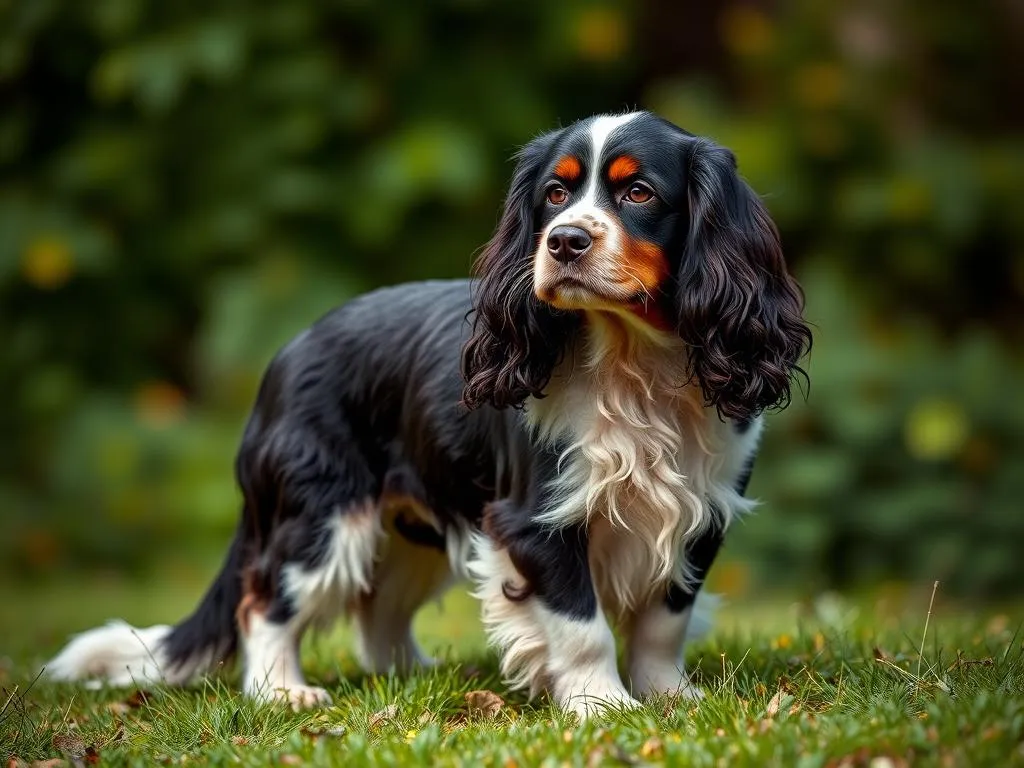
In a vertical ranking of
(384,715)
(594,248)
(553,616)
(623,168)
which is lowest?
(384,715)

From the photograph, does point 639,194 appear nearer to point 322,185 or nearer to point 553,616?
point 553,616

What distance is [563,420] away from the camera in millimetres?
4137

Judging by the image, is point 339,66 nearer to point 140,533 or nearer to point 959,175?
point 140,533

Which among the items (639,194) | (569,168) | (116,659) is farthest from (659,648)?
(116,659)

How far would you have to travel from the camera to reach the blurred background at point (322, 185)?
959 centimetres

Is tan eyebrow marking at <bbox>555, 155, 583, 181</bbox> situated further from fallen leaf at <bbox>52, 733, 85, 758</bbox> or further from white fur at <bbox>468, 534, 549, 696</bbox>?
fallen leaf at <bbox>52, 733, 85, 758</bbox>

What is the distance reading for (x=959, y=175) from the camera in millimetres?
9375

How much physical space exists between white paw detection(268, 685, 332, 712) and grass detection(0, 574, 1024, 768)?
0.29 ft

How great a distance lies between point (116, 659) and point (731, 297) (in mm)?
2876

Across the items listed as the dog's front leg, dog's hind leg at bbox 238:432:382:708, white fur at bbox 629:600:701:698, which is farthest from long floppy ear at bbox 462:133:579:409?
white fur at bbox 629:600:701:698

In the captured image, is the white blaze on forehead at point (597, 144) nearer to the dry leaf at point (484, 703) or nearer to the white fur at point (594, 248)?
the white fur at point (594, 248)

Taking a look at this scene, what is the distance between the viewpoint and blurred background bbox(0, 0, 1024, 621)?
959 centimetres

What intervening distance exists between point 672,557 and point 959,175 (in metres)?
6.21

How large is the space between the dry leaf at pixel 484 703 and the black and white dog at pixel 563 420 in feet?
0.35
